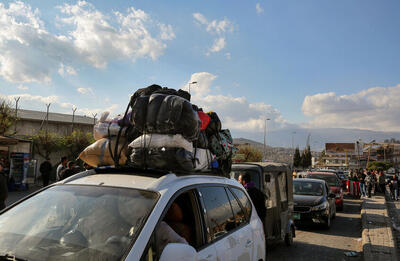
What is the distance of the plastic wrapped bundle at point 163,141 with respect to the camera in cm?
326

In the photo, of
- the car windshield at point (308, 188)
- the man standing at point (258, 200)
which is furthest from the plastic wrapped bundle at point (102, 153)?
Result: the car windshield at point (308, 188)

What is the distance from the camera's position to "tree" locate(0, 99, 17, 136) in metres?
23.3

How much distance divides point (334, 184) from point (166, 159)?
15.2 meters

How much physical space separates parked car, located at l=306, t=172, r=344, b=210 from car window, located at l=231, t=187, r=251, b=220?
12874 millimetres

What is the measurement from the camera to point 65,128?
3544 cm

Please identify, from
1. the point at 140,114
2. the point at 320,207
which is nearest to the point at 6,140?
the point at 320,207

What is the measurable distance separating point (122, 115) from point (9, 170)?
1586 cm

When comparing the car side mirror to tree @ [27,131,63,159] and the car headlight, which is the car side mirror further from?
tree @ [27,131,63,159]

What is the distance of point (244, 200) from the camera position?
13.4ft

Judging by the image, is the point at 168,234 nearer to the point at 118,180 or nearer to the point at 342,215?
the point at 118,180

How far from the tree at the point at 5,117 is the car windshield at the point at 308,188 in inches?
800

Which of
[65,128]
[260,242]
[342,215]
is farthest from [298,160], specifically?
[260,242]

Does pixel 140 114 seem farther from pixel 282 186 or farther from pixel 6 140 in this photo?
pixel 6 140

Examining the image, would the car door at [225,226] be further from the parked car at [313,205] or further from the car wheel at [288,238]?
the parked car at [313,205]
